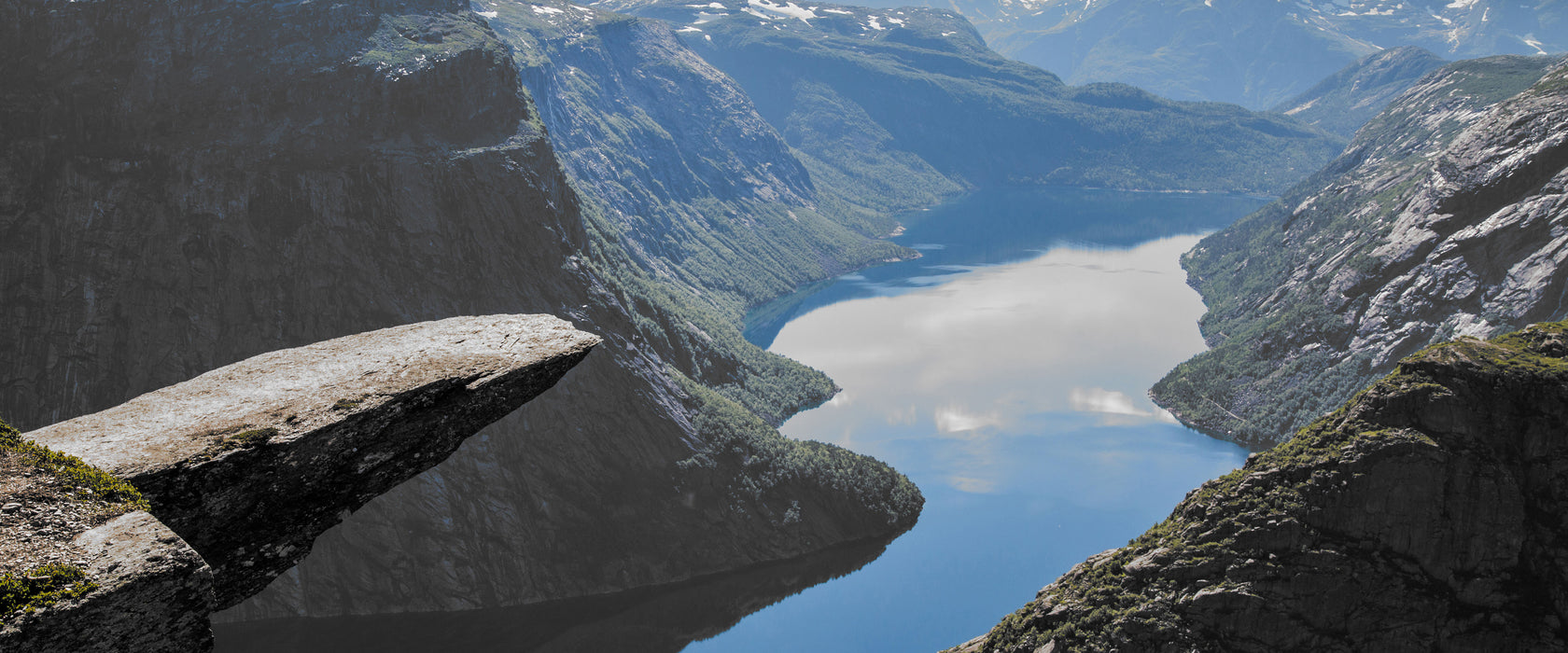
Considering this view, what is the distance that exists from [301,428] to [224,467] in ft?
3.08

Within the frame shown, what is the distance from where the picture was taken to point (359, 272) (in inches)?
3169

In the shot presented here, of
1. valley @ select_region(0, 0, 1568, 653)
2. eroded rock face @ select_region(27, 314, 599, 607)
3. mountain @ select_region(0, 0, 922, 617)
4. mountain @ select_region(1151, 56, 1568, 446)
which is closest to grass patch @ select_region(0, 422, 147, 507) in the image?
eroded rock face @ select_region(27, 314, 599, 607)

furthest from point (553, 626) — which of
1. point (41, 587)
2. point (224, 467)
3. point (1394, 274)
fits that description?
point (1394, 274)

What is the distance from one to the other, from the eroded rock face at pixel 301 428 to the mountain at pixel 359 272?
70392 millimetres

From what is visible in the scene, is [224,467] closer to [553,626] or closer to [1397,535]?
[1397,535]

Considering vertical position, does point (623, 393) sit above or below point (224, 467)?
above

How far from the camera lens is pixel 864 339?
15362 cm

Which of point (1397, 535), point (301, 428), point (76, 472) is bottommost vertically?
point (76, 472)

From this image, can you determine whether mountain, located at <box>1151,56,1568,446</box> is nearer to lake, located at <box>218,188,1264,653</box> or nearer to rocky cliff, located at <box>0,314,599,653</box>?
lake, located at <box>218,188,1264,653</box>

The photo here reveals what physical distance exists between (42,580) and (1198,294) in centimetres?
18891

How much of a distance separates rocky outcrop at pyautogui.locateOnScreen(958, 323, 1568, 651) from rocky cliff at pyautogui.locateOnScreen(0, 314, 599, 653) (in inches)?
1395

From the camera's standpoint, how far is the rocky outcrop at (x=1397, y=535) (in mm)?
36031

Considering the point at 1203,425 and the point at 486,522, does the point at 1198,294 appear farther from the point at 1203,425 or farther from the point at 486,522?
the point at 486,522

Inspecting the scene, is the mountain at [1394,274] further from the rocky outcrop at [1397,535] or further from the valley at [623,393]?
the rocky outcrop at [1397,535]
